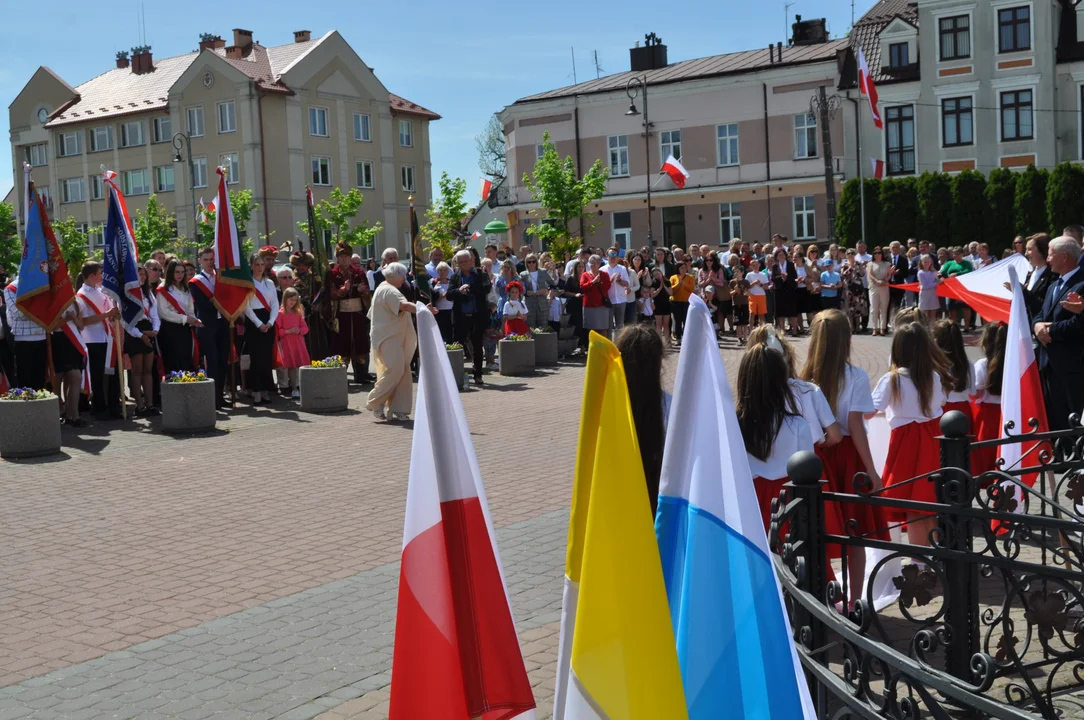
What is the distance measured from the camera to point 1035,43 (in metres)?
47.7

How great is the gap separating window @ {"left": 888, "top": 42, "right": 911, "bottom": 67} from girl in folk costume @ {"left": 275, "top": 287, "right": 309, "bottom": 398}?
40432 millimetres

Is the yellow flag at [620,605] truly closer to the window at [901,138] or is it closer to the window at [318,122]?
the window at [901,138]

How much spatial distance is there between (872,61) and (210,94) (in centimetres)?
3684

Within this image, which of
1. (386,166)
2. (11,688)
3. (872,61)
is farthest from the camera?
(386,166)

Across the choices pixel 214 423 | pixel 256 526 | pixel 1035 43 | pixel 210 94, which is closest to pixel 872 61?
pixel 1035 43

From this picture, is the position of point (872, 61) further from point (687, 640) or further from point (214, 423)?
point (687, 640)

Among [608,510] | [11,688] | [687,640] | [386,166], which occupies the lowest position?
[11,688]

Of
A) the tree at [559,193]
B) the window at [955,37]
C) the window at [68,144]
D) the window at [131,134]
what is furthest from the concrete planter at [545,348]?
the window at [68,144]

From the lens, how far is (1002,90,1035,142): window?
4803 cm

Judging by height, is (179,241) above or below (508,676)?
above

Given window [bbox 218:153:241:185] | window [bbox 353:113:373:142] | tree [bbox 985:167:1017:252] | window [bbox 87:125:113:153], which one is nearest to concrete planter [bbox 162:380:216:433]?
tree [bbox 985:167:1017:252]

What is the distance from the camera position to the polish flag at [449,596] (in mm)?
2734

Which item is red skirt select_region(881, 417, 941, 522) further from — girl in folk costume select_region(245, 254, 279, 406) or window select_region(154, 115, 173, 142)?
window select_region(154, 115, 173, 142)

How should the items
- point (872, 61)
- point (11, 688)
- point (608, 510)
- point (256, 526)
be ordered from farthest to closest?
point (872, 61), point (256, 526), point (11, 688), point (608, 510)
